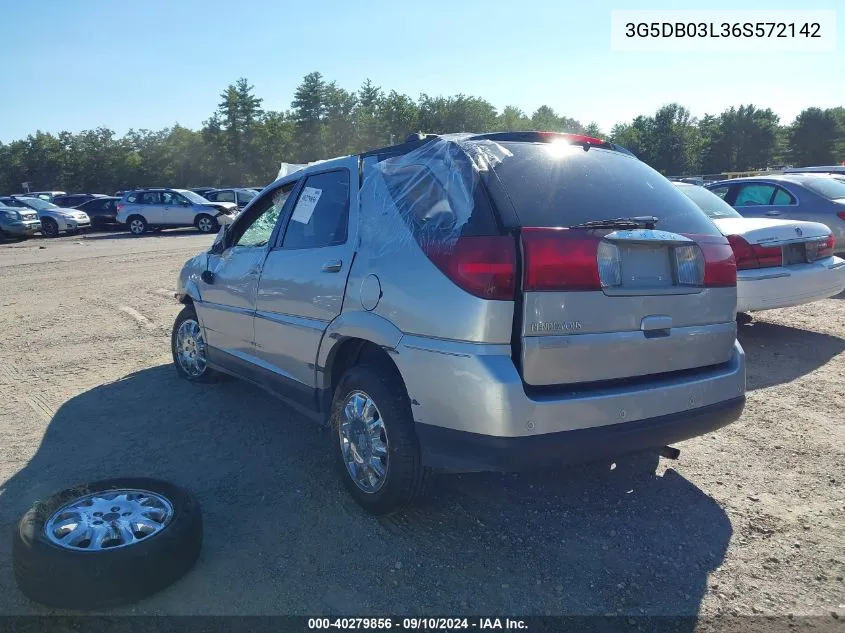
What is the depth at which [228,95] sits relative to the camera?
227 feet

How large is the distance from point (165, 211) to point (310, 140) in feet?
148

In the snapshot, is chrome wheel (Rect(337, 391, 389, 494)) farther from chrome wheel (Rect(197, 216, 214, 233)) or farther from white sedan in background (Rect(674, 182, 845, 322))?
chrome wheel (Rect(197, 216, 214, 233))

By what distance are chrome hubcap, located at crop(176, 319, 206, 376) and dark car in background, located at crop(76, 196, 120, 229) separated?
1047 inches

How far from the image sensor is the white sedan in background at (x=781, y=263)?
629 cm

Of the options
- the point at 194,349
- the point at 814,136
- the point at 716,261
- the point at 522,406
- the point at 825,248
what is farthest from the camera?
the point at 814,136

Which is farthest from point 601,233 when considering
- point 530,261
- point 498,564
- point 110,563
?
point 110,563

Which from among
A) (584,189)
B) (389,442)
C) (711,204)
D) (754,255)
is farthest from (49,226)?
(584,189)

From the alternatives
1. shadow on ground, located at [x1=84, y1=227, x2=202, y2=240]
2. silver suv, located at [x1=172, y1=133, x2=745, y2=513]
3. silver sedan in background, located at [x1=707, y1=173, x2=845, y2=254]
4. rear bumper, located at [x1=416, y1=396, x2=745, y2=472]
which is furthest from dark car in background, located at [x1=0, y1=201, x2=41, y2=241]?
rear bumper, located at [x1=416, y1=396, x2=745, y2=472]

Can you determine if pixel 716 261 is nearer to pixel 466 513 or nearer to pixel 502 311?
pixel 502 311

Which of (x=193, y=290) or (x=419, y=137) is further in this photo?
(x=193, y=290)

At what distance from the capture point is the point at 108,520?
298 centimetres

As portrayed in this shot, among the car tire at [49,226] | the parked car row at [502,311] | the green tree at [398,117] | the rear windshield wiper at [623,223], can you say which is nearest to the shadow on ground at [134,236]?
the car tire at [49,226]

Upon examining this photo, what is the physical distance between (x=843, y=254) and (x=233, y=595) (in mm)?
9409

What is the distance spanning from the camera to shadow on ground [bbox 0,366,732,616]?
2744 millimetres
